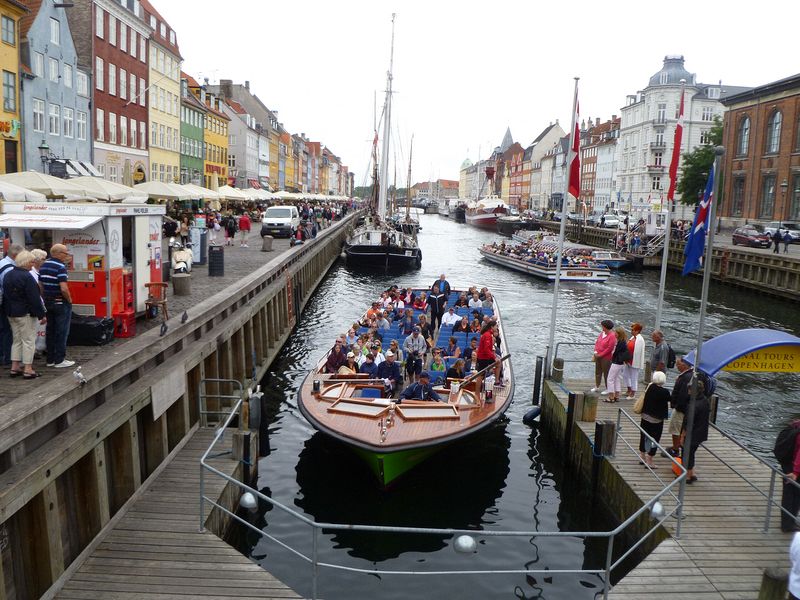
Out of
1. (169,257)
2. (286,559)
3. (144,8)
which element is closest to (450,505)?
(286,559)

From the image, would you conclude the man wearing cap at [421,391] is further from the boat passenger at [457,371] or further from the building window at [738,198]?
the building window at [738,198]

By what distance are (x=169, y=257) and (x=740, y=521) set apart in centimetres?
1934

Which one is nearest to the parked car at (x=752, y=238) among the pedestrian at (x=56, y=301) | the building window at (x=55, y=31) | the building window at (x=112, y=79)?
the building window at (x=112, y=79)

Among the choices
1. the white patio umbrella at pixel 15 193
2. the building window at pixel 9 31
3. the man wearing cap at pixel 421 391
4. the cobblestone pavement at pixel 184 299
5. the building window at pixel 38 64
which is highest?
the building window at pixel 9 31

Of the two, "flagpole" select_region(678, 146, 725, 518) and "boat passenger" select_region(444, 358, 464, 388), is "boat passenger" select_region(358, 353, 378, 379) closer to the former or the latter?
"boat passenger" select_region(444, 358, 464, 388)

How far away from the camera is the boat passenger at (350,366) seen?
15.5 metres

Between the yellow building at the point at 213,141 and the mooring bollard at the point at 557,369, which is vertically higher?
the yellow building at the point at 213,141

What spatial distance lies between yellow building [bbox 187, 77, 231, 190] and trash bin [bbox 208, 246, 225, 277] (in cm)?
5092

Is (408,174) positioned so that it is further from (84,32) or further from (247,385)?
(247,385)

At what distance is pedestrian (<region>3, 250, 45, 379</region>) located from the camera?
31.8 ft

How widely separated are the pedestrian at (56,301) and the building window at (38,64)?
96.0 feet

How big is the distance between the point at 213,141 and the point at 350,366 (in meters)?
64.8

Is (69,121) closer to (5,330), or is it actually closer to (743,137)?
(5,330)

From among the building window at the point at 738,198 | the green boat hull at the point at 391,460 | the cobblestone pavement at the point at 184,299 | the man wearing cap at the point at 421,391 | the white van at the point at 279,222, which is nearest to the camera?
the cobblestone pavement at the point at 184,299
